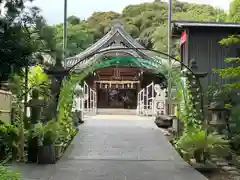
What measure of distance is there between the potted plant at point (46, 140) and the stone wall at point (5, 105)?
5.19ft

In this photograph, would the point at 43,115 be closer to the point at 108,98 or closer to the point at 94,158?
the point at 94,158

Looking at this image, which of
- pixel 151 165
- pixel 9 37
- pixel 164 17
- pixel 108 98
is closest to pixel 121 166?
pixel 151 165

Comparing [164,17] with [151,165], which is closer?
[151,165]

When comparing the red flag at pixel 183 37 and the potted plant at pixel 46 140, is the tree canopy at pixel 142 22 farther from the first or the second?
the potted plant at pixel 46 140

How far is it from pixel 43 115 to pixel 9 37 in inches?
89.8

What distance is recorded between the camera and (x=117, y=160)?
386 inches

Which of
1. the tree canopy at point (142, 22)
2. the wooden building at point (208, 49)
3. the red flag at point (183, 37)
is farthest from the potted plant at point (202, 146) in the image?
the tree canopy at point (142, 22)

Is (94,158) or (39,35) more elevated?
(39,35)

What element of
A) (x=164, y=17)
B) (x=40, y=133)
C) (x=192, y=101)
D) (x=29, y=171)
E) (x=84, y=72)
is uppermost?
(x=164, y=17)

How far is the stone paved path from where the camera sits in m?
8.02

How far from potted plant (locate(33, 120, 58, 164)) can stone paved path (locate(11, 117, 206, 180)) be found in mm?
320

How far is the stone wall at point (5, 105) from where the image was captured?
1075cm

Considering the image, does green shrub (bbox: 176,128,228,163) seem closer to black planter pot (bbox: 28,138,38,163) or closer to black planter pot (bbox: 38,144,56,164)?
black planter pot (bbox: 38,144,56,164)

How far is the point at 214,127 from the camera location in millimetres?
10641
